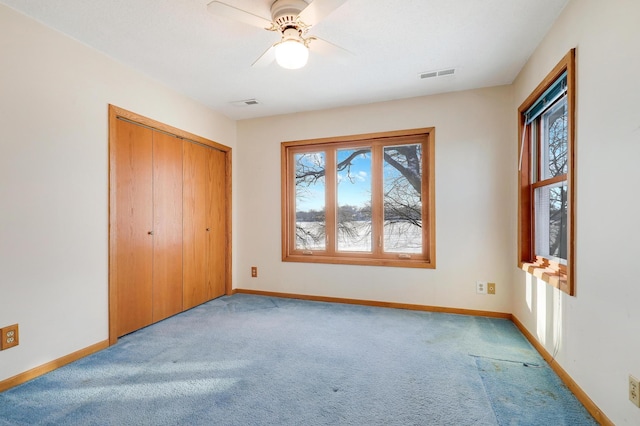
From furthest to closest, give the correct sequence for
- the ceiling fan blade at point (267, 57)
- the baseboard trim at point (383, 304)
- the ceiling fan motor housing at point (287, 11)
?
the baseboard trim at point (383, 304) < the ceiling fan blade at point (267, 57) < the ceiling fan motor housing at point (287, 11)

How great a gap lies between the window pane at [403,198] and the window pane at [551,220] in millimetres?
1133

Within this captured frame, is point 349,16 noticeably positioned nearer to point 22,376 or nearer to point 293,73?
point 293,73

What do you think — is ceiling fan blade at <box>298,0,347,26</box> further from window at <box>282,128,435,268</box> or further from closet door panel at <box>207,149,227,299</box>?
closet door panel at <box>207,149,227,299</box>

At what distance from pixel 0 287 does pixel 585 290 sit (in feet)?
11.5

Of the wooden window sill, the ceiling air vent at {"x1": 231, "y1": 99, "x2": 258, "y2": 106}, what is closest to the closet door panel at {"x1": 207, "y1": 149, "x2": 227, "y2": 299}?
the ceiling air vent at {"x1": 231, "y1": 99, "x2": 258, "y2": 106}

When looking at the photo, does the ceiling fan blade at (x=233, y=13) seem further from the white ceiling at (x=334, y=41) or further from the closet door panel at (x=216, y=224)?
the closet door panel at (x=216, y=224)

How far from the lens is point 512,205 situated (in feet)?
10.1

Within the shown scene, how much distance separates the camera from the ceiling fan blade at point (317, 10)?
5.24 ft

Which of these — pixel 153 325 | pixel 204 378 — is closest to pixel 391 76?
pixel 204 378

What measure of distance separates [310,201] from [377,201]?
89 centimetres

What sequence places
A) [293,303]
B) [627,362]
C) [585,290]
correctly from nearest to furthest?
[627,362]
[585,290]
[293,303]

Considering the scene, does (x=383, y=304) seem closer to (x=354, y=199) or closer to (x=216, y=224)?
(x=354, y=199)

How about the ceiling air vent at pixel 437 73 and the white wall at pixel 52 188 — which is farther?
the ceiling air vent at pixel 437 73

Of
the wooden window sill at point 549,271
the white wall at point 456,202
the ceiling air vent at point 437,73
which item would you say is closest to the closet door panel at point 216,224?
the white wall at point 456,202
